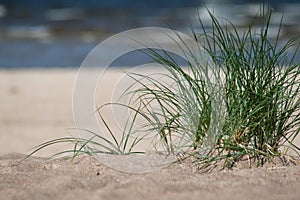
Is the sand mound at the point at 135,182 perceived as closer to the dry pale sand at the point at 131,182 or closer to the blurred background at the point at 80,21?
the dry pale sand at the point at 131,182

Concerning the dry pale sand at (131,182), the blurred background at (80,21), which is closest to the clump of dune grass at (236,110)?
the dry pale sand at (131,182)

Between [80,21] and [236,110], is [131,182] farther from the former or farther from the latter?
[80,21]

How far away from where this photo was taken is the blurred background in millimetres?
7934

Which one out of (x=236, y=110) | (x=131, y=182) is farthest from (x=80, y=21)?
(x=131, y=182)

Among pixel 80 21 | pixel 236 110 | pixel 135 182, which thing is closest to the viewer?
pixel 135 182

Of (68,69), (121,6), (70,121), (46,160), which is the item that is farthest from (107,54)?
(121,6)

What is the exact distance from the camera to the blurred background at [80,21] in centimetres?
793

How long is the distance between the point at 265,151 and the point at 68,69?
4.21 m

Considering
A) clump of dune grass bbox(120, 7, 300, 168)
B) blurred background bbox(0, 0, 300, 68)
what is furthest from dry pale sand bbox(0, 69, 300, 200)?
blurred background bbox(0, 0, 300, 68)

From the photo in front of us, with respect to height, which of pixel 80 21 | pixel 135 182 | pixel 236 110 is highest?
pixel 80 21

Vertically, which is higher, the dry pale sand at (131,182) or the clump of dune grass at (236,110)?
the clump of dune grass at (236,110)

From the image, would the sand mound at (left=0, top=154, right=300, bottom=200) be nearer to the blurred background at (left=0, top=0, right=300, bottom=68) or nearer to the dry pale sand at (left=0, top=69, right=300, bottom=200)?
the dry pale sand at (left=0, top=69, right=300, bottom=200)

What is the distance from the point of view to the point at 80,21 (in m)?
11.2

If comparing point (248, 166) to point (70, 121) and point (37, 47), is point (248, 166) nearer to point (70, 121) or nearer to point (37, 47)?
point (70, 121)
